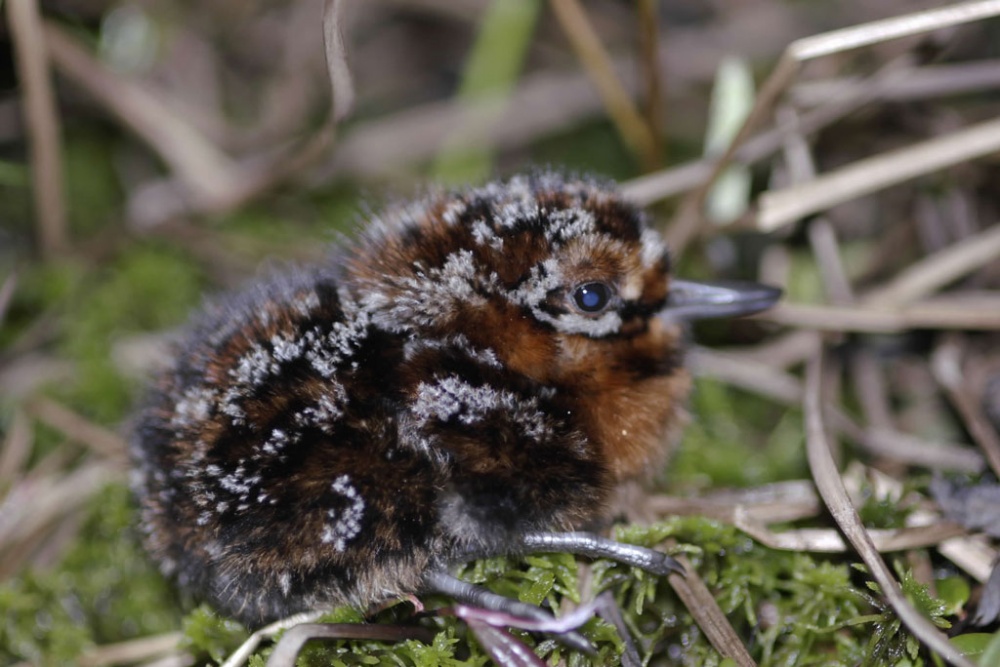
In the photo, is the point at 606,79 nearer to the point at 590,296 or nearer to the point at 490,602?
the point at 590,296

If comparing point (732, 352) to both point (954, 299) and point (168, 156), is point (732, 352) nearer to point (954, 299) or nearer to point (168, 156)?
point (954, 299)

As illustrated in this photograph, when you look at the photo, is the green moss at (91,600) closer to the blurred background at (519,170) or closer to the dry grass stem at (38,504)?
the blurred background at (519,170)

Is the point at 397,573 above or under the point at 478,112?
under

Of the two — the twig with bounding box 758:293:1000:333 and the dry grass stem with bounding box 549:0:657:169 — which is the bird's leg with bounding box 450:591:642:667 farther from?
the dry grass stem with bounding box 549:0:657:169

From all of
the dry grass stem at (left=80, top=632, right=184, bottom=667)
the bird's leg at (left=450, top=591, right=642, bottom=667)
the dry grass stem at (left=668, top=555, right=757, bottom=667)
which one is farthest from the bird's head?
the dry grass stem at (left=80, top=632, right=184, bottom=667)

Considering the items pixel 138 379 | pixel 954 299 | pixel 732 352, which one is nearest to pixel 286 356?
pixel 138 379

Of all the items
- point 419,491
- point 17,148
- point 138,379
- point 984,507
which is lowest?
point 984,507
